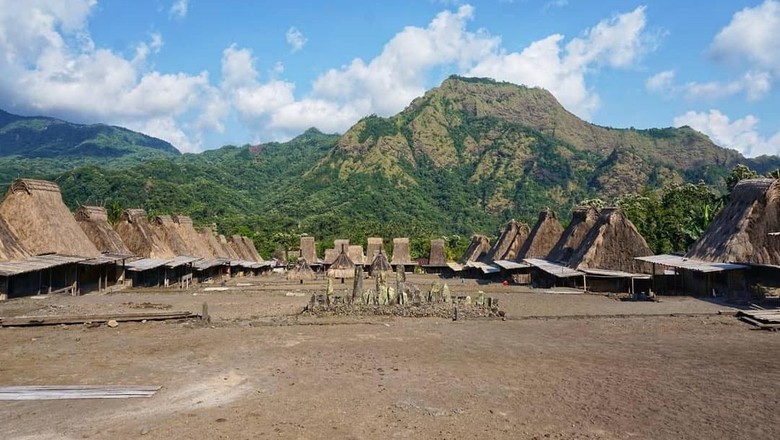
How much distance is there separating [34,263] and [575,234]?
26.7 metres

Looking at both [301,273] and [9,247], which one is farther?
[301,273]

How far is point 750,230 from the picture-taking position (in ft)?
69.5

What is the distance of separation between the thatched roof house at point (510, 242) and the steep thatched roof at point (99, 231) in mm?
25721

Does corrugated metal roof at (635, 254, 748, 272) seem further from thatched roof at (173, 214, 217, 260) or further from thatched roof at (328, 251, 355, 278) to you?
thatched roof at (173, 214, 217, 260)

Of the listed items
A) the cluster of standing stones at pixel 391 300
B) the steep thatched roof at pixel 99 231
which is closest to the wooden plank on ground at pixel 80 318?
the cluster of standing stones at pixel 391 300

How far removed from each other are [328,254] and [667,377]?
44325 millimetres

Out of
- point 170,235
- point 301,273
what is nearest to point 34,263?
point 170,235

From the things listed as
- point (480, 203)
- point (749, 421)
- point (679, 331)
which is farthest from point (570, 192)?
point (749, 421)

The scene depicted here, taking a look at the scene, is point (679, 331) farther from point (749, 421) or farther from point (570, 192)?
point (570, 192)

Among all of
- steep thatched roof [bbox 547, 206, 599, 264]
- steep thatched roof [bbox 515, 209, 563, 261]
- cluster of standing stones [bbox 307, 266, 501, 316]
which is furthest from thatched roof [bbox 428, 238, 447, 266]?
cluster of standing stones [bbox 307, 266, 501, 316]

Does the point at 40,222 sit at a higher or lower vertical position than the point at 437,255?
higher

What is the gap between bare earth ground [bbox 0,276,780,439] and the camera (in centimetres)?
739

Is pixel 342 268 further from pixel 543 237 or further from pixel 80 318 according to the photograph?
pixel 80 318

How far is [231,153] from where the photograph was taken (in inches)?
7323
